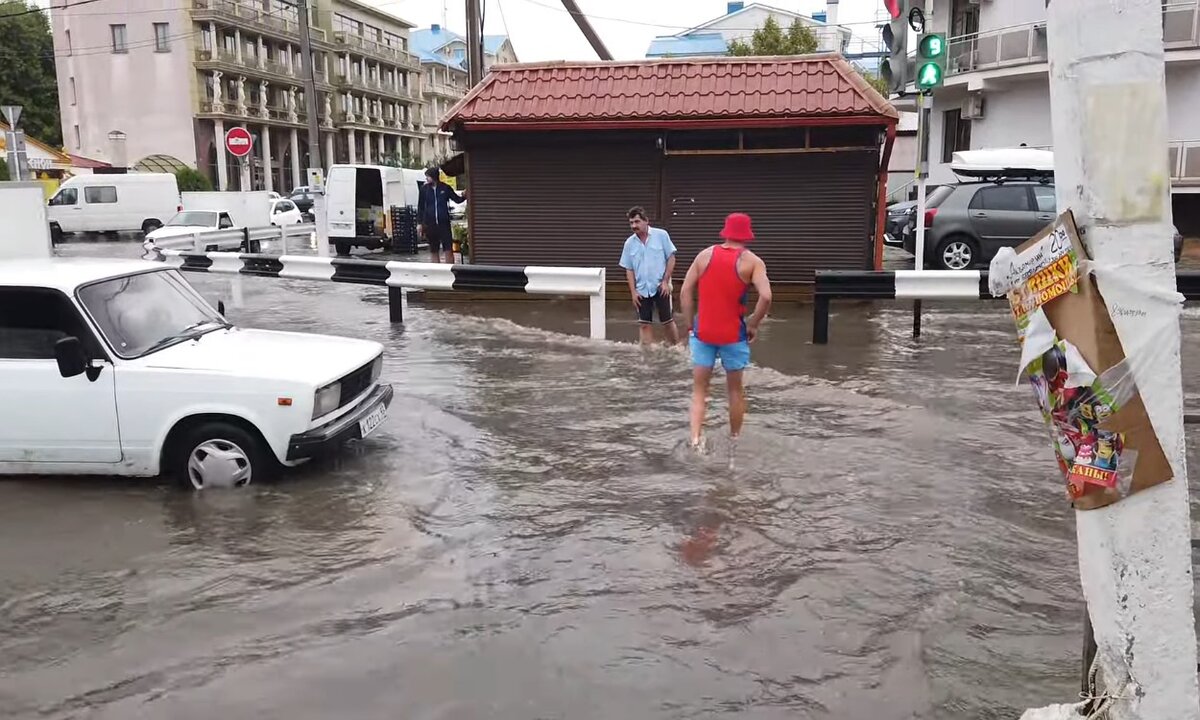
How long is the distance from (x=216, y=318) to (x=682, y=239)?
8573 millimetres

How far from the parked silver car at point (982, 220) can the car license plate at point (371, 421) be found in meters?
12.9

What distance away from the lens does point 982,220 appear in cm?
1714

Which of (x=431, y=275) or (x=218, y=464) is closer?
(x=218, y=464)

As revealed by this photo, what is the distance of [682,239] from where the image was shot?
14.7 metres

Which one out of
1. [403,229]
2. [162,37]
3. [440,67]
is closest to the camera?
[403,229]

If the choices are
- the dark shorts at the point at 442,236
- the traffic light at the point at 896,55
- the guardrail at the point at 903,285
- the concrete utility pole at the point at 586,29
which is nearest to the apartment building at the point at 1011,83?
the concrete utility pole at the point at 586,29

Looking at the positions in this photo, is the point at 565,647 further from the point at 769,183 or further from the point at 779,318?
the point at 769,183

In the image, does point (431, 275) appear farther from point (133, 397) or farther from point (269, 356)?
point (133, 397)

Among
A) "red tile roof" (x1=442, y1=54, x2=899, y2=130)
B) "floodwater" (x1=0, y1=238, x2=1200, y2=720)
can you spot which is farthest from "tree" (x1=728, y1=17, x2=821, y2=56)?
"floodwater" (x1=0, y1=238, x2=1200, y2=720)

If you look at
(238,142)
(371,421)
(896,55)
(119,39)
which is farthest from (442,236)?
(119,39)

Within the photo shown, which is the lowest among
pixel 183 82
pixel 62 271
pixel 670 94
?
pixel 62 271

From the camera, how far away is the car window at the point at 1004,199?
17.2 meters

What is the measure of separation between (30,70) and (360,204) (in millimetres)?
46526

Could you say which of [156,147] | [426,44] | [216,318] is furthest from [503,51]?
[216,318]
